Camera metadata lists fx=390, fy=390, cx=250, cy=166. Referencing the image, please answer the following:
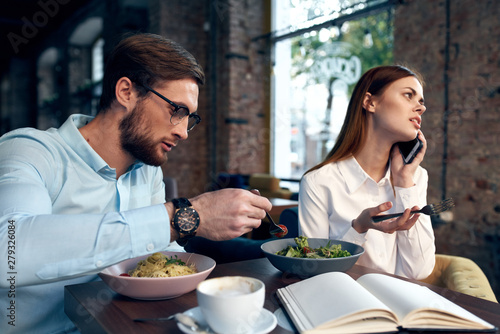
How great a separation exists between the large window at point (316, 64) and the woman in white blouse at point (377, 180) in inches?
96.2

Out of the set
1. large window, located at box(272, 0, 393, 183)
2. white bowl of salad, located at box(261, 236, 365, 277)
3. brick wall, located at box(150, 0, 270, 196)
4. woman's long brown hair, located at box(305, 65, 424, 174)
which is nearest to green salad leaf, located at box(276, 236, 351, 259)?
white bowl of salad, located at box(261, 236, 365, 277)

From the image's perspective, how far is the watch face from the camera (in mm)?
886

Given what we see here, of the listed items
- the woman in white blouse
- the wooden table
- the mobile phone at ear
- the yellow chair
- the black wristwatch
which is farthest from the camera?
the mobile phone at ear

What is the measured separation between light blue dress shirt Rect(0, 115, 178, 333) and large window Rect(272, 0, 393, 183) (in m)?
3.39

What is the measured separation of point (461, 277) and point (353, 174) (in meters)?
0.58

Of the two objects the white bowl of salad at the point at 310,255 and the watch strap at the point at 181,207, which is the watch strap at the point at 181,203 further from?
the white bowl of salad at the point at 310,255

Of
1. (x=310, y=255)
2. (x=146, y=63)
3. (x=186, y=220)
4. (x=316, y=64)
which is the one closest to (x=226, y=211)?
(x=186, y=220)

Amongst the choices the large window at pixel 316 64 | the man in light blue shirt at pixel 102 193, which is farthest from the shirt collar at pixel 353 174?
the large window at pixel 316 64

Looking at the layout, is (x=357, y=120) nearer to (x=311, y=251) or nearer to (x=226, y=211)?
(x=311, y=251)

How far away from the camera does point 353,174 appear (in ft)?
5.64

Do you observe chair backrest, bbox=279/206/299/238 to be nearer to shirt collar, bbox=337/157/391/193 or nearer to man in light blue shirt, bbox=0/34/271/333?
shirt collar, bbox=337/157/391/193

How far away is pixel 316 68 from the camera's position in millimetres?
4824

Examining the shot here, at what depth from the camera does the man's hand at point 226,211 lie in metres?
0.91

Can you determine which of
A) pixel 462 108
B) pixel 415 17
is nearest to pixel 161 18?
pixel 415 17
